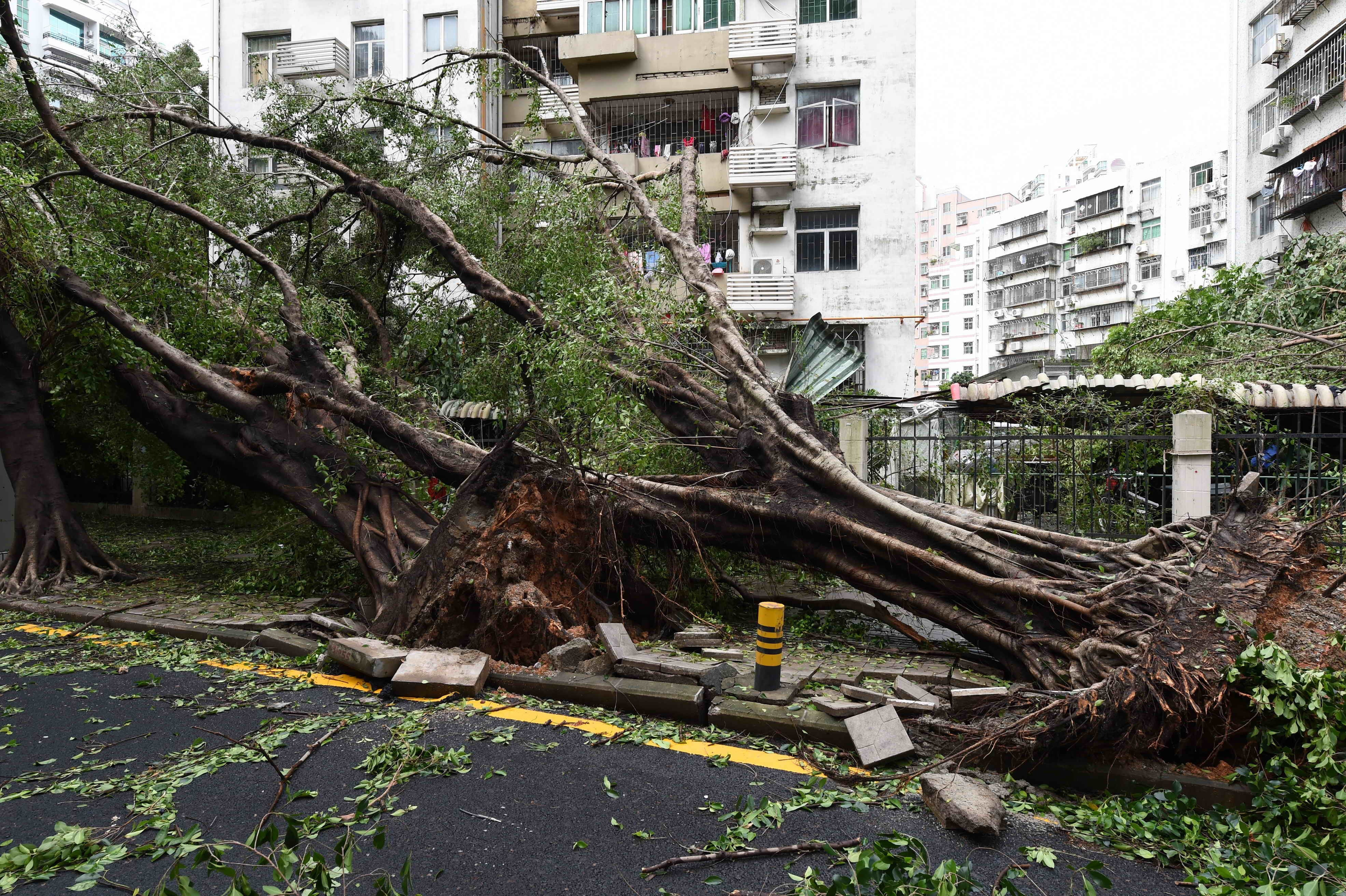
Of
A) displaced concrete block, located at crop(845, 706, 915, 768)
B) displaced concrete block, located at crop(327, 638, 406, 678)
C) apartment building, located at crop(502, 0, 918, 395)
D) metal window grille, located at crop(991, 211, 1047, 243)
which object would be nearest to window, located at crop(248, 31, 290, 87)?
apartment building, located at crop(502, 0, 918, 395)

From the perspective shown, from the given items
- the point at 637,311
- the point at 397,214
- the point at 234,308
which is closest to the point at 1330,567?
the point at 637,311

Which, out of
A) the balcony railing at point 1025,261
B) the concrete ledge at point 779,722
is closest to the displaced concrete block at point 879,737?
the concrete ledge at point 779,722

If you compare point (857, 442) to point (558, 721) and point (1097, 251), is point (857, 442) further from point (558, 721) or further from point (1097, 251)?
point (1097, 251)

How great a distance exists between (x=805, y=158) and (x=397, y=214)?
1252 cm

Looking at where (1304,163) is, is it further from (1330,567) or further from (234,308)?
(234,308)

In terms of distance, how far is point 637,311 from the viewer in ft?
27.5

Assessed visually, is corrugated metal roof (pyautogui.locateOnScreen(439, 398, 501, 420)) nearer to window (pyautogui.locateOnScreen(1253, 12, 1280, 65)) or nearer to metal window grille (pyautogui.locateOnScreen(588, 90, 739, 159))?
metal window grille (pyautogui.locateOnScreen(588, 90, 739, 159))

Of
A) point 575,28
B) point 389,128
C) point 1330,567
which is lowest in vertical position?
point 1330,567

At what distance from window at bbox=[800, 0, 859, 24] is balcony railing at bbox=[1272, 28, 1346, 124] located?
12821 millimetres

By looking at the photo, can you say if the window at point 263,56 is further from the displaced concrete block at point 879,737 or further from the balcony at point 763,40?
the displaced concrete block at point 879,737

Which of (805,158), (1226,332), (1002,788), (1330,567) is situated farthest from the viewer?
(805,158)

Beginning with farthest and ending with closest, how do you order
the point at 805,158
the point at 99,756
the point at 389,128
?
the point at 805,158, the point at 389,128, the point at 99,756

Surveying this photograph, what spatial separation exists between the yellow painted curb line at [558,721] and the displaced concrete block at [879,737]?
305 millimetres

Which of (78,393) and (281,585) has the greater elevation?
(78,393)
